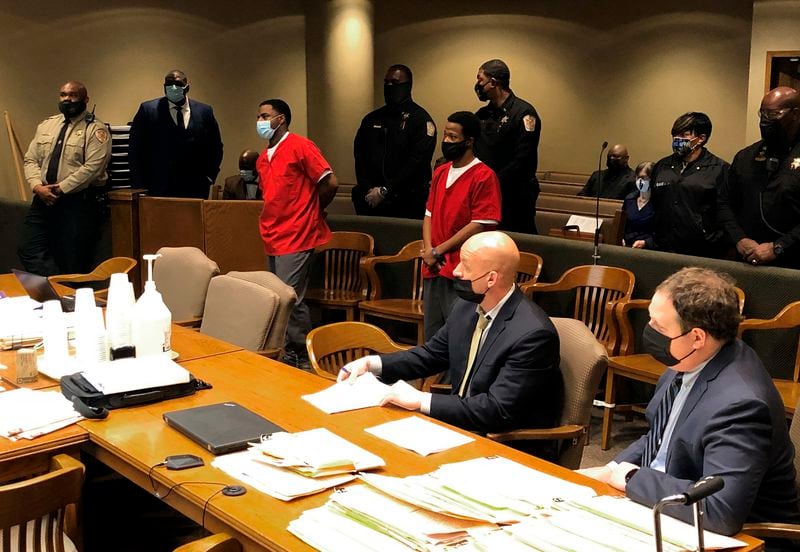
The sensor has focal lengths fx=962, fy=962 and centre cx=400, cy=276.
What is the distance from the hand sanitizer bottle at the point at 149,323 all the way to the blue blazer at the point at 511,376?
75 cm

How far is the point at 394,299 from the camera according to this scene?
612cm

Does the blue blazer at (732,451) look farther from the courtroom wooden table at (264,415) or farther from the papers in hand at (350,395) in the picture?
the papers in hand at (350,395)

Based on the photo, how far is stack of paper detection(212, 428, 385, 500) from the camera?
2.17 meters

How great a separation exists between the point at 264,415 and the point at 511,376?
78 centimetres

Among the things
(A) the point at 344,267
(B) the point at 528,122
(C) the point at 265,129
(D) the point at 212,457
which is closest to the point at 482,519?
(D) the point at 212,457

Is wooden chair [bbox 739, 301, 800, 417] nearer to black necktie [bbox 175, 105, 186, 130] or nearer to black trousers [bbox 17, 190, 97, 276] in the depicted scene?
black necktie [bbox 175, 105, 186, 130]

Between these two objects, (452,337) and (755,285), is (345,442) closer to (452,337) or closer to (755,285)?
(452,337)

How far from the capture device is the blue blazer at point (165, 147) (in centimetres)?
693

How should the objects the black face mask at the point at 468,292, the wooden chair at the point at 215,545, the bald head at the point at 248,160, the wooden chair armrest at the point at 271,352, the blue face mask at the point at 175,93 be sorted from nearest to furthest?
the wooden chair at the point at 215,545 → the black face mask at the point at 468,292 → the wooden chair armrest at the point at 271,352 → the blue face mask at the point at 175,93 → the bald head at the point at 248,160

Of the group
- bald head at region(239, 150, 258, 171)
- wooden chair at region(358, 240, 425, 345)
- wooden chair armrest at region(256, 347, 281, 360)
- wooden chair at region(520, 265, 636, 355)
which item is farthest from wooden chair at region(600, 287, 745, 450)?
bald head at region(239, 150, 258, 171)

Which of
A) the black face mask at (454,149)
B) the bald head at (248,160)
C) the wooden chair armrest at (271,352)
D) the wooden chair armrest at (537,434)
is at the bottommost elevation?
the wooden chair armrest at (537,434)

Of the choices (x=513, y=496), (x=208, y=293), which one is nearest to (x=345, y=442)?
(x=513, y=496)

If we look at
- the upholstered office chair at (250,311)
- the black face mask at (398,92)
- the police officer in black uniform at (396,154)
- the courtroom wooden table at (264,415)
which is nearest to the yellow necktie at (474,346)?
the courtroom wooden table at (264,415)

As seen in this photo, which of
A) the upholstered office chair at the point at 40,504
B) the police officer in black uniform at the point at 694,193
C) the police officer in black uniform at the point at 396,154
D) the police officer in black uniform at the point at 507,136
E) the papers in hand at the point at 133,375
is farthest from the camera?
the police officer in black uniform at the point at 396,154
